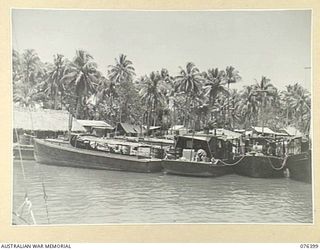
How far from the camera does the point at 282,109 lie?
1458 millimetres

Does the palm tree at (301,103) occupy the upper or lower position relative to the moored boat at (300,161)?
upper

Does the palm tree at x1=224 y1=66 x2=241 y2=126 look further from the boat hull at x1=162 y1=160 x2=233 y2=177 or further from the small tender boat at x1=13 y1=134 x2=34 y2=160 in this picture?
the small tender boat at x1=13 y1=134 x2=34 y2=160

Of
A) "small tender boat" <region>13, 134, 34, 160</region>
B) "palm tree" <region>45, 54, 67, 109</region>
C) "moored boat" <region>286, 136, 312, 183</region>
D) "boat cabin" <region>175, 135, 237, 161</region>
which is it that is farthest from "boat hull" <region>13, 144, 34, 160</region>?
"moored boat" <region>286, 136, 312, 183</region>

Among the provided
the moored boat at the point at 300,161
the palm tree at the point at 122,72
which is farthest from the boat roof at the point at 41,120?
the moored boat at the point at 300,161

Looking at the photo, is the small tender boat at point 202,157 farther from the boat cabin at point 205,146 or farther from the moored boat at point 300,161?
the moored boat at point 300,161

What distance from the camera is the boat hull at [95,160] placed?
145 cm

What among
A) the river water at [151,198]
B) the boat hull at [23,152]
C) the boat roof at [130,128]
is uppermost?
the boat roof at [130,128]

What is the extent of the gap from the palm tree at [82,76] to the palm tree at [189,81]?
0.20m

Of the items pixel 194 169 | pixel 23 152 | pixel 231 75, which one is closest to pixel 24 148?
pixel 23 152

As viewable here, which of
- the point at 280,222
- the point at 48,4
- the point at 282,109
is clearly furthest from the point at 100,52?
the point at 280,222

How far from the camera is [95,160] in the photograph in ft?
4.84

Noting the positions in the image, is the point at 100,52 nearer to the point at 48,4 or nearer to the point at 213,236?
the point at 48,4

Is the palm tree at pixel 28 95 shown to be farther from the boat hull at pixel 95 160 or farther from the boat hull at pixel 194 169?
the boat hull at pixel 194 169

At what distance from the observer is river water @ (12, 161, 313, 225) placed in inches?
55.6
